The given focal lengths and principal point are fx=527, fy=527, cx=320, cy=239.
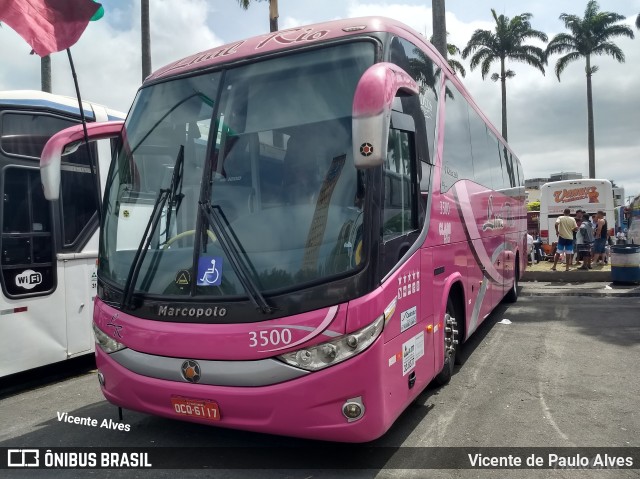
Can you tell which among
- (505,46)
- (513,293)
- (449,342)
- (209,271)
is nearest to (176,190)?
(209,271)

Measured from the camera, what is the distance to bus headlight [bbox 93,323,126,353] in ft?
13.2

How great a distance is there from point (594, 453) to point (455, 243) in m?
2.41

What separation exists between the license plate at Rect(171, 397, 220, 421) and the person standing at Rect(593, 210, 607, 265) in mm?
14709

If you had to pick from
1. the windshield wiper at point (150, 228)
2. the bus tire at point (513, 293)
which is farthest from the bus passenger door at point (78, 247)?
the bus tire at point (513, 293)

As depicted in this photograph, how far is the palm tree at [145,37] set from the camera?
1554 cm

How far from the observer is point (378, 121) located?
10.3 ft

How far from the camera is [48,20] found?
202 inches

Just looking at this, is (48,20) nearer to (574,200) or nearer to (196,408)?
(196,408)

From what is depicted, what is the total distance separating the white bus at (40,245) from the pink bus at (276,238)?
1.85 metres

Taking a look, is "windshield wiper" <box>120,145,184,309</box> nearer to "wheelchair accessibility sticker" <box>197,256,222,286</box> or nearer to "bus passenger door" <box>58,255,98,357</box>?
"wheelchair accessibility sticker" <box>197,256,222,286</box>

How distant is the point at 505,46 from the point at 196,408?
37.6 meters

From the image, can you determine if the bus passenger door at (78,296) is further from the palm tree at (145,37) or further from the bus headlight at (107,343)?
the palm tree at (145,37)

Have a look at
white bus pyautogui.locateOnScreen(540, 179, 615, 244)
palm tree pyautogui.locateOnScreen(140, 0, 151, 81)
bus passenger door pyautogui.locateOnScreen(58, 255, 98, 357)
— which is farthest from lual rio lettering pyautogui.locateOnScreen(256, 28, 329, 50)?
white bus pyautogui.locateOnScreen(540, 179, 615, 244)

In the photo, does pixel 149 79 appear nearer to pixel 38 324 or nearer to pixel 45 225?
pixel 45 225
